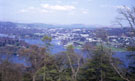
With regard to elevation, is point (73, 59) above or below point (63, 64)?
above

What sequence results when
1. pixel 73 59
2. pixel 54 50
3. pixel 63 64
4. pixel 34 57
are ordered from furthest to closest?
pixel 54 50, pixel 34 57, pixel 63 64, pixel 73 59

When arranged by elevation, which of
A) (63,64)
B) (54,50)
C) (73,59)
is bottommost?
(63,64)

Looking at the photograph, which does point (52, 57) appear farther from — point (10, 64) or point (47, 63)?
point (10, 64)

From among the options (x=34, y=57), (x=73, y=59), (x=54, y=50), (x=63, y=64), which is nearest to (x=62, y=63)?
(x=63, y=64)

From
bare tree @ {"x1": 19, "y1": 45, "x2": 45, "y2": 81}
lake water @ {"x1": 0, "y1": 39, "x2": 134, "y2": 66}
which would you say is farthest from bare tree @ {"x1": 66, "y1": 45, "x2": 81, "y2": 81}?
bare tree @ {"x1": 19, "y1": 45, "x2": 45, "y2": 81}

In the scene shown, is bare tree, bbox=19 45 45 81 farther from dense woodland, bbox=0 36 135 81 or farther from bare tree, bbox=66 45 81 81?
bare tree, bbox=66 45 81 81

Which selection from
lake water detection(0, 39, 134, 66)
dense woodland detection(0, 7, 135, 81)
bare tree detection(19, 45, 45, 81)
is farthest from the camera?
bare tree detection(19, 45, 45, 81)

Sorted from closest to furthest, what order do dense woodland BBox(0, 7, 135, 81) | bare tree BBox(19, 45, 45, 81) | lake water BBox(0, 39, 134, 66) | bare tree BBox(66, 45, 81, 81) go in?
dense woodland BBox(0, 7, 135, 81) < lake water BBox(0, 39, 134, 66) < bare tree BBox(66, 45, 81, 81) < bare tree BBox(19, 45, 45, 81)

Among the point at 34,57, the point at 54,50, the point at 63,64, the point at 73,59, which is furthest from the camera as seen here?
the point at 54,50

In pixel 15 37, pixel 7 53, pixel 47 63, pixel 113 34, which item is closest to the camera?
pixel 7 53

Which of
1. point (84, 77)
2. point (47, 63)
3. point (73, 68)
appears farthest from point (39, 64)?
point (84, 77)

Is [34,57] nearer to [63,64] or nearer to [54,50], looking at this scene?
[54,50]
